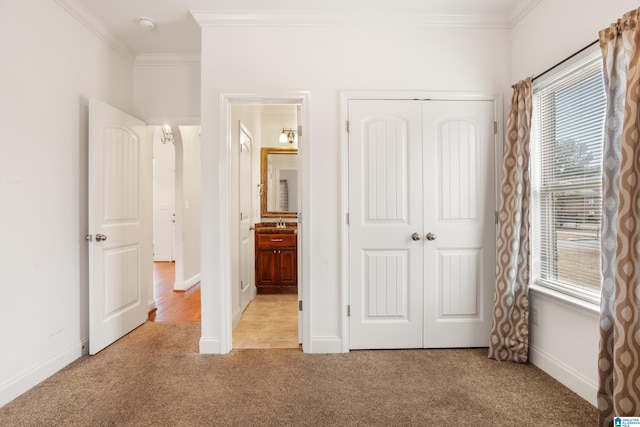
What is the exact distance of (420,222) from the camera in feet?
8.42

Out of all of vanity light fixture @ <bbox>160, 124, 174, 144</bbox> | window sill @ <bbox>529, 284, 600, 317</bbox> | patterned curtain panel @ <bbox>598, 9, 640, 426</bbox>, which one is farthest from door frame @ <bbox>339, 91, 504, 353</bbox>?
vanity light fixture @ <bbox>160, 124, 174, 144</bbox>

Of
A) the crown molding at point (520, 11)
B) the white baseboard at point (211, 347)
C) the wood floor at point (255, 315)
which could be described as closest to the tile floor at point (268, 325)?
the wood floor at point (255, 315)

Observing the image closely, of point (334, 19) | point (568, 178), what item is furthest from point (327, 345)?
point (334, 19)

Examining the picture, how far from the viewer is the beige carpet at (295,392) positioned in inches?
68.4

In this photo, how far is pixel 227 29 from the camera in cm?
253

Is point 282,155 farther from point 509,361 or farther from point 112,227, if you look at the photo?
point 509,361

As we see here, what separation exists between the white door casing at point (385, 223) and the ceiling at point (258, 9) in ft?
2.31

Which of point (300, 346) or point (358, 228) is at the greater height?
point (358, 228)

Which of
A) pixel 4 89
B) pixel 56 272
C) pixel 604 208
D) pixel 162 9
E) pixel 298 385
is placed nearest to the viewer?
pixel 604 208

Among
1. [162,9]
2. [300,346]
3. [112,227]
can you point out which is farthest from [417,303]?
[162,9]

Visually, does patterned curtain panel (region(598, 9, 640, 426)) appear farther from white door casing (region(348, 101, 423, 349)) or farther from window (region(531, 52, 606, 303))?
white door casing (region(348, 101, 423, 349))

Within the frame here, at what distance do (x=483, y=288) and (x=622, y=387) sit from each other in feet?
3.80

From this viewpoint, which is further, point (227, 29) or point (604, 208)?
point (227, 29)

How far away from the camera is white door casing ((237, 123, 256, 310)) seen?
133 inches
